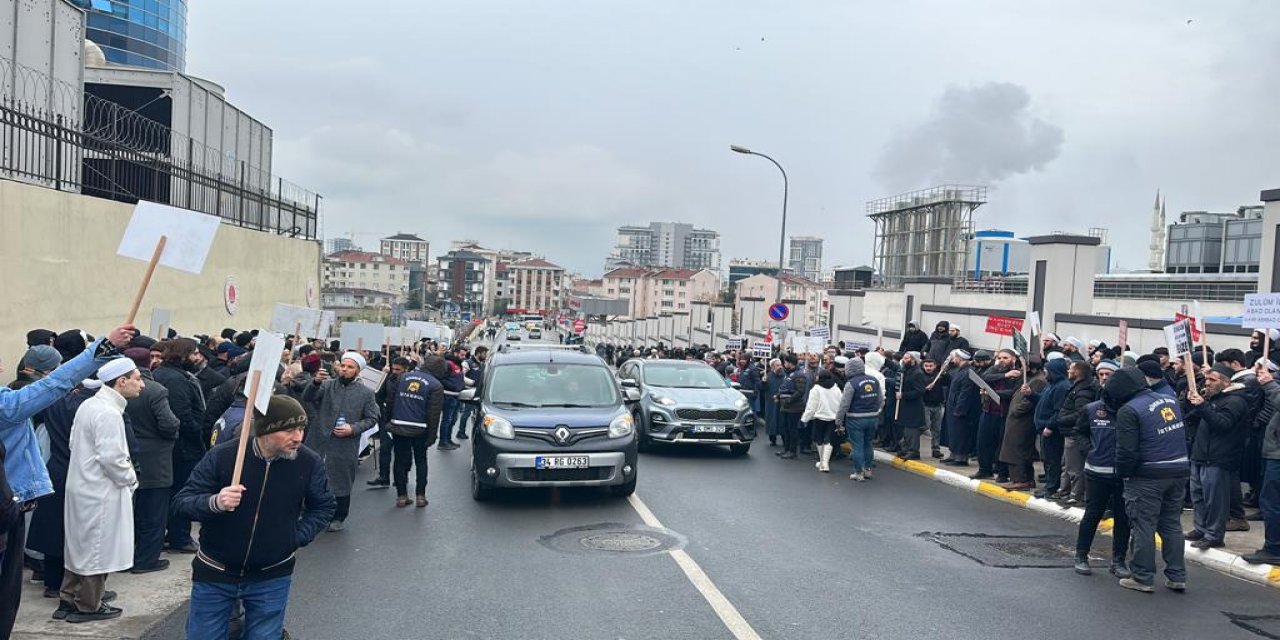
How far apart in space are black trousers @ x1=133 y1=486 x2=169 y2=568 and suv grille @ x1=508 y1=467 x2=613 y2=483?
369cm

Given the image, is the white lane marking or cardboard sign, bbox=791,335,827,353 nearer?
the white lane marking

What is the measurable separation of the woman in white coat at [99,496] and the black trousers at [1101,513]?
7467 mm

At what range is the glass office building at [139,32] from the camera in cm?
5178

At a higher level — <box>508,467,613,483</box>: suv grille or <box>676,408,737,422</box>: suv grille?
<box>676,408,737,422</box>: suv grille

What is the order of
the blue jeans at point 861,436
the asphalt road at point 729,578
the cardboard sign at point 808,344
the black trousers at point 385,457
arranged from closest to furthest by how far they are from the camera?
the asphalt road at point 729,578 → the black trousers at point 385,457 → the blue jeans at point 861,436 → the cardboard sign at point 808,344

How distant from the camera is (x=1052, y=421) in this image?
1084 cm

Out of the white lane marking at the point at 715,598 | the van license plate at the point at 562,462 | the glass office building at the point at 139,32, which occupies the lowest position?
the white lane marking at the point at 715,598

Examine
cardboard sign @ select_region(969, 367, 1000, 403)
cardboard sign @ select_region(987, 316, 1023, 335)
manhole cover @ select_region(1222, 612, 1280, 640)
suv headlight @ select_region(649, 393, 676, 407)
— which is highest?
cardboard sign @ select_region(987, 316, 1023, 335)

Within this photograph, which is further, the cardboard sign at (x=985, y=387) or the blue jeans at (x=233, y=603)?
the cardboard sign at (x=985, y=387)

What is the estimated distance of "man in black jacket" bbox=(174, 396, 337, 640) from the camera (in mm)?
4645

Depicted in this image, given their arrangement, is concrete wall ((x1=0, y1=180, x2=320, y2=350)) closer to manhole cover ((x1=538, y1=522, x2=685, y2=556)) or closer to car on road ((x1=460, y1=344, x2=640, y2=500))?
car on road ((x1=460, y1=344, x2=640, y2=500))

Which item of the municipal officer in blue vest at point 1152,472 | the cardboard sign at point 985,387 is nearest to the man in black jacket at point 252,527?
the municipal officer in blue vest at point 1152,472

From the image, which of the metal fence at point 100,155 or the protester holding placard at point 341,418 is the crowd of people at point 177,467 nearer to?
the protester holding placard at point 341,418

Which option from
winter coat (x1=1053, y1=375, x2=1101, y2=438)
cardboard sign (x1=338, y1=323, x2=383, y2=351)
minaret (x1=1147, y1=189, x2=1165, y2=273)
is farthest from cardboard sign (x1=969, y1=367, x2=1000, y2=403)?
minaret (x1=1147, y1=189, x2=1165, y2=273)
